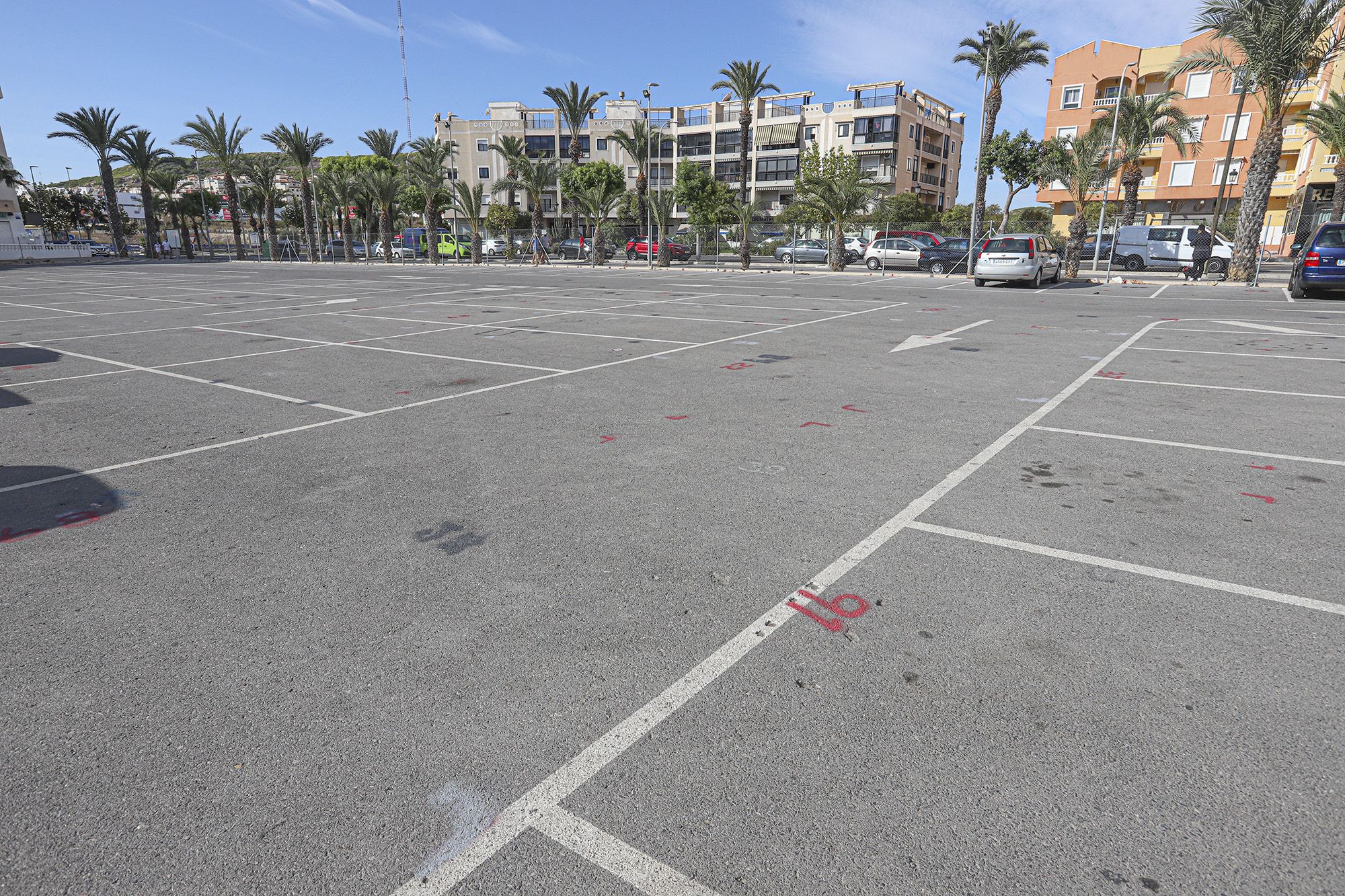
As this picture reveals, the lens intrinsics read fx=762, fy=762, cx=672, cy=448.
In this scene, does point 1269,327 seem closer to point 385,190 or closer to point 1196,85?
point 1196,85

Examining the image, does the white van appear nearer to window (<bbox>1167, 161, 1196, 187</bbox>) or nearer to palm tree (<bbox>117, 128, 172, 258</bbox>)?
window (<bbox>1167, 161, 1196, 187</bbox>)

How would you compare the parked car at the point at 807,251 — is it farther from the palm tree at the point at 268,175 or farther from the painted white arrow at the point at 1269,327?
the palm tree at the point at 268,175

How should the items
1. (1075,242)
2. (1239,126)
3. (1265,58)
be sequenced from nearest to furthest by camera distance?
(1265,58) → (1075,242) → (1239,126)

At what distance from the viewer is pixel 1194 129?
46.8 m

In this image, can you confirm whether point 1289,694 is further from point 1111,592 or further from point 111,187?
point 111,187

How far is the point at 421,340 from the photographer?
12844 millimetres

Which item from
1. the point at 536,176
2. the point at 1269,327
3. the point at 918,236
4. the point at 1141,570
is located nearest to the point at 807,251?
the point at 918,236

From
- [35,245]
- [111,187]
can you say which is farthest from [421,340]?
[111,187]

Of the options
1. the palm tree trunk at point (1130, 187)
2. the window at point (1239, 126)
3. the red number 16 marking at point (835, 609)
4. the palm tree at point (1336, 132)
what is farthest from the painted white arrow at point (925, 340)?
the window at point (1239, 126)

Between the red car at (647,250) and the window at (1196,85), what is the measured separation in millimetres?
35591

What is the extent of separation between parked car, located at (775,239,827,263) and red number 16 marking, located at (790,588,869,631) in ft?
141

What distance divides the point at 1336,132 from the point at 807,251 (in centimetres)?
2443

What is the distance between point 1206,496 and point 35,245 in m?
74.0

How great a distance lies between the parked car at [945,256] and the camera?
119 feet
